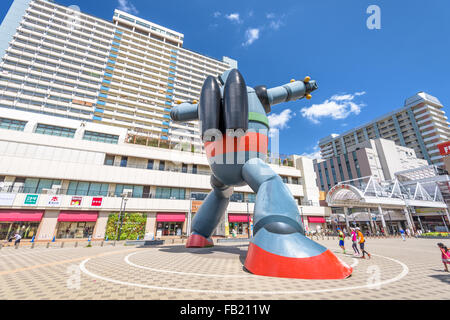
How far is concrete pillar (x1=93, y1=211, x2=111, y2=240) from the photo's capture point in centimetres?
2279

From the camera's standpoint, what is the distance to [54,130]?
1045 inches

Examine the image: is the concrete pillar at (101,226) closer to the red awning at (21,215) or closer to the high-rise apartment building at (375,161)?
the red awning at (21,215)

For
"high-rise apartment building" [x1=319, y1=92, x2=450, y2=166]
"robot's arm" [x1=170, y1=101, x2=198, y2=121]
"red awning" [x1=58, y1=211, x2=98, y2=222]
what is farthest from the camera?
"high-rise apartment building" [x1=319, y1=92, x2=450, y2=166]

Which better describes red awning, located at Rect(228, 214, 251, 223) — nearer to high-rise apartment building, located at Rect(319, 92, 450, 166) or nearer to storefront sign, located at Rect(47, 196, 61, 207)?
storefront sign, located at Rect(47, 196, 61, 207)

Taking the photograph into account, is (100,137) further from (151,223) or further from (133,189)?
(151,223)

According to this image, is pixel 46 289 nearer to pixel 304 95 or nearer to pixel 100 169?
pixel 304 95

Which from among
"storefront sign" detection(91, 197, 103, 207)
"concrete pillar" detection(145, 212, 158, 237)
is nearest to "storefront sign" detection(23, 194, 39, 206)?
"storefront sign" detection(91, 197, 103, 207)

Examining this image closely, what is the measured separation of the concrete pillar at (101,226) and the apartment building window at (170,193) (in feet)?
20.6

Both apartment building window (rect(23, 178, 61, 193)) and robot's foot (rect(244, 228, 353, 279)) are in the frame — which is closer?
robot's foot (rect(244, 228, 353, 279))

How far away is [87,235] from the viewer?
23219mm

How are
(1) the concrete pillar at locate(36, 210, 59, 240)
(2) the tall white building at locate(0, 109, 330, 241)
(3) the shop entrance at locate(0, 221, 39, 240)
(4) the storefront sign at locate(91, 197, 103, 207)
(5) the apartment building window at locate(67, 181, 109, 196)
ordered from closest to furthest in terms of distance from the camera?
(3) the shop entrance at locate(0, 221, 39, 240)
(1) the concrete pillar at locate(36, 210, 59, 240)
(2) the tall white building at locate(0, 109, 330, 241)
(4) the storefront sign at locate(91, 197, 103, 207)
(5) the apartment building window at locate(67, 181, 109, 196)

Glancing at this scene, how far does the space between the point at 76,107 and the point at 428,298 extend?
2322 inches

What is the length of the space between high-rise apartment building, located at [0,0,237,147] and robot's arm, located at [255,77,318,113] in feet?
115

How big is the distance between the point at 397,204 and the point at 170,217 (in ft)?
98.2
